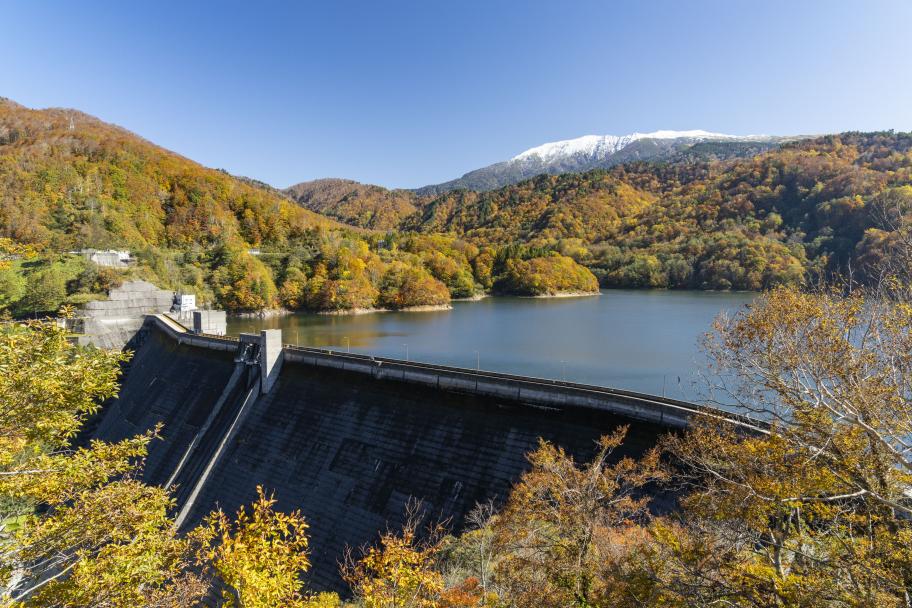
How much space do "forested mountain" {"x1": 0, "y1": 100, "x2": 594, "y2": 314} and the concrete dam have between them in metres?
34.3

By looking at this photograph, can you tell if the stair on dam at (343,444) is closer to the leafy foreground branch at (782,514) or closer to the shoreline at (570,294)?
the leafy foreground branch at (782,514)

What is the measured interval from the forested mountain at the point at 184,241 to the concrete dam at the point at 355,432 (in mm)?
34292

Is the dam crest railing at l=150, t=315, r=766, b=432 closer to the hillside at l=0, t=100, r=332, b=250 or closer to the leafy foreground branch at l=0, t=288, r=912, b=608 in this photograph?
the leafy foreground branch at l=0, t=288, r=912, b=608

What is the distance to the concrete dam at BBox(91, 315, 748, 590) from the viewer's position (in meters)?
14.5

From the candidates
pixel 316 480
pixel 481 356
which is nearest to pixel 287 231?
pixel 481 356

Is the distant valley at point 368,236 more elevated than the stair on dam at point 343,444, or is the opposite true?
the distant valley at point 368,236

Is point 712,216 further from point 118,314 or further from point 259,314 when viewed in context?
point 118,314

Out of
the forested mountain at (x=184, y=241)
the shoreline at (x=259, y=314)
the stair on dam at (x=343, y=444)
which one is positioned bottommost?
the shoreline at (x=259, y=314)

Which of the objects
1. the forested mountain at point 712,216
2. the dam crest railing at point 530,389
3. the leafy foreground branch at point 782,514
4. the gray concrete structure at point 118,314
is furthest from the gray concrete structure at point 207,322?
the forested mountain at point 712,216

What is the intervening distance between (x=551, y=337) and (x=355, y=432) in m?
35.3

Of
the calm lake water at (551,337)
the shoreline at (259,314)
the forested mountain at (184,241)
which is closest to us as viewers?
the calm lake water at (551,337)

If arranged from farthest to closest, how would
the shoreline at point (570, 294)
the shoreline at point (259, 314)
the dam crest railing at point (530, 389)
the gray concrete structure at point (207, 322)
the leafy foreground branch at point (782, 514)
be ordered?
the shoreline at point (570, 294)
the shoreline at point (259, 314)
the gray concrete structure at point (207, 322)
the dam crest railing at point (530, 389)
the leafy foreground branch at point (782, 514)

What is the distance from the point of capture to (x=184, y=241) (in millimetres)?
91250

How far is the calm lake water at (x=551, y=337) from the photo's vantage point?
35.9 m
